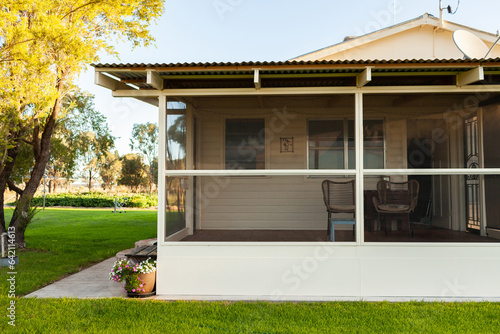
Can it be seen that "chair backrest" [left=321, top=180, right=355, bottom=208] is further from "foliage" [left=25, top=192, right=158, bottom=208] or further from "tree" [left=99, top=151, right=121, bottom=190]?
"tree" [left=99, top=151, right=121, bottom=190]

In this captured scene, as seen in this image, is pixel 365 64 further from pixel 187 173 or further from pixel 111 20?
pixel 111 20

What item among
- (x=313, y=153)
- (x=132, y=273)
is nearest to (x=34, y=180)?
(x=132, y=273)

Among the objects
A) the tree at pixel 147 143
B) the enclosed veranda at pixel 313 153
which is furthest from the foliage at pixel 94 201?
the enclosed veranda at pixel 313 153

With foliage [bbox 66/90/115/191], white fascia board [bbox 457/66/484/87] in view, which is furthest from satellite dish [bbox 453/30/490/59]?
foliage [bbox 66/90/115/191]

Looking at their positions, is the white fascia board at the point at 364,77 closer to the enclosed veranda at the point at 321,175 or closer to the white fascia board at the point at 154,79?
the enclosed veranda at the point at 321,175

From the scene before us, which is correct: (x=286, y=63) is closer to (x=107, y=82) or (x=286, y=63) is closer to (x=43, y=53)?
(x=107, y=82)

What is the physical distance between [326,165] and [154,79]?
381 centimetres

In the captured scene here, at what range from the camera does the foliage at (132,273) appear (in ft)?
15.0

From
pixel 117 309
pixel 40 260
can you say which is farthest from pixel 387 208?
pixel 40 260

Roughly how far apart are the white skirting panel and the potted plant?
11cm

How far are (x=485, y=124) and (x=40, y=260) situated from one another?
742 cm

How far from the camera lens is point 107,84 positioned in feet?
15.4

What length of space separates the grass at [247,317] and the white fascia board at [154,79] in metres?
2.30

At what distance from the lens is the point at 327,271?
4.63 metres
